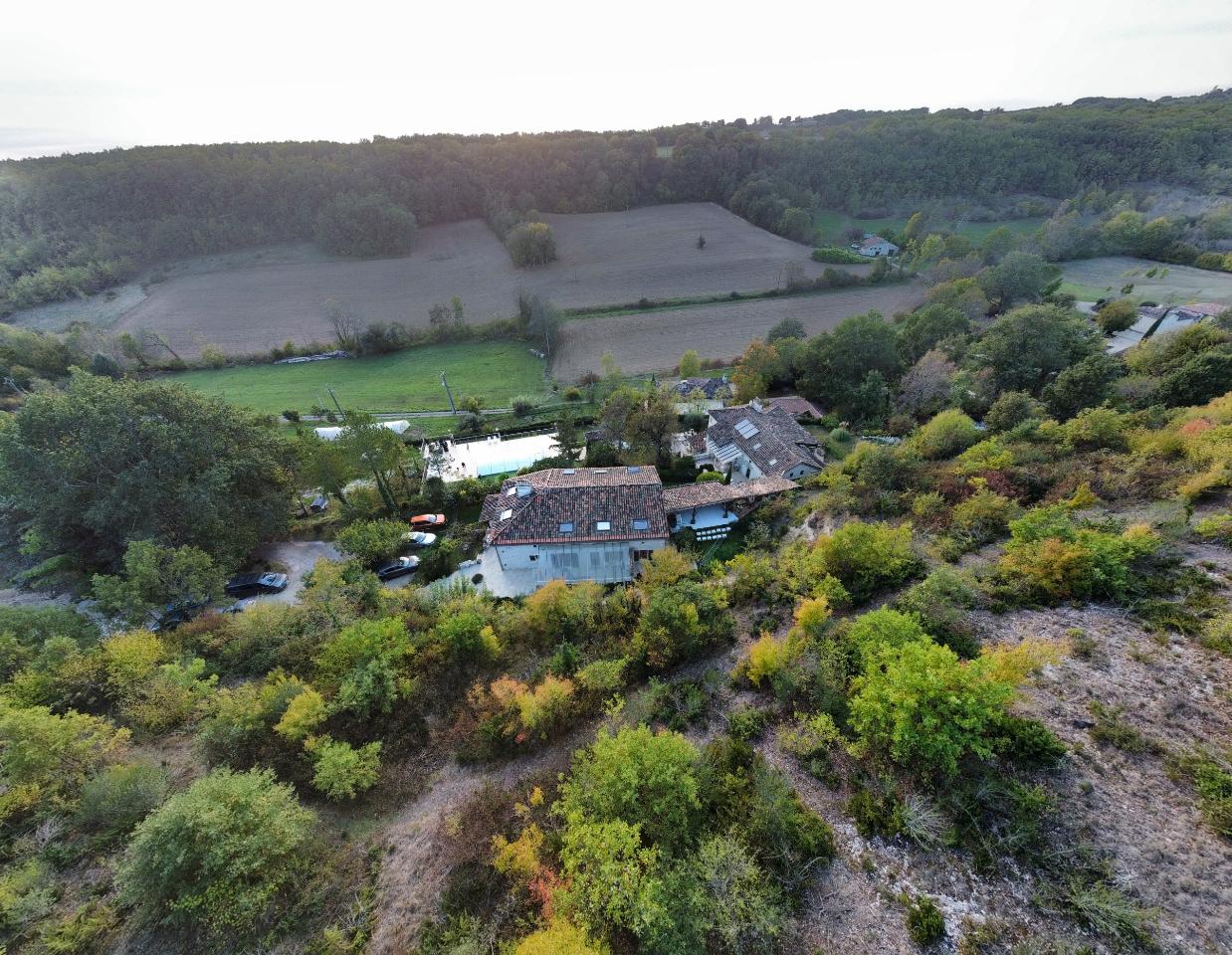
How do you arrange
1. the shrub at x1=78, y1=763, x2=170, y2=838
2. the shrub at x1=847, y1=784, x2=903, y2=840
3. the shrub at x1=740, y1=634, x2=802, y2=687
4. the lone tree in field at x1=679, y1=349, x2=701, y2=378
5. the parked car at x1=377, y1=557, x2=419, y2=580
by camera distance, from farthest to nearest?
the lone tree in field at x1=679, y1=349, x2=701, y2=378 → the parked car at x1=377, y1=557, x2=419, y2=580 → the shrub at x1=740, y1=634, x2=802, y2=687 → the shrub at x1=78, y1=763, x2=170, y2=838 → the shrub at x1=847, y1=784, x2=903, y2=840

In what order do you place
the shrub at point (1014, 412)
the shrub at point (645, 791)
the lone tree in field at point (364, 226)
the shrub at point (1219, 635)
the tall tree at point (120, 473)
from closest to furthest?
1. the shrub at point (645, 791)
2. the shrub at point (1219, 635)
3. the tall tree at point (120, 473)
4. the shrub at point (1014, 412)
5. the lone tree in field at point (364, 226)

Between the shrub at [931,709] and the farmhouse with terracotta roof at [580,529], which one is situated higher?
the shrub at [931,709]

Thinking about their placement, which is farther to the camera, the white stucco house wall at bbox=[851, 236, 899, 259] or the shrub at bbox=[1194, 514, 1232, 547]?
the white stucco house wall at bbox=[851, 236, 899, 259]

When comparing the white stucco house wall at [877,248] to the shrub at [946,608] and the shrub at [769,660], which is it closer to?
the shrub at [946,608]

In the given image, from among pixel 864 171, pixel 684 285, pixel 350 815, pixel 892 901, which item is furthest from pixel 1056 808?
pixel 864 171

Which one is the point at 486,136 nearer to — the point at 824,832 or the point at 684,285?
the point at 684,285

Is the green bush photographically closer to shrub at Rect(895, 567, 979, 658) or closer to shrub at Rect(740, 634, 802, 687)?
shrub at Rect(895, 567, 979, 658)

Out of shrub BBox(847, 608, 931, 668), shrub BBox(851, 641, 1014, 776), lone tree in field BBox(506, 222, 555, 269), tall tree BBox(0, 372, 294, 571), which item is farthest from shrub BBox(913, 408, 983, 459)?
lone tree in field BBox(506, 222, 555, 269)

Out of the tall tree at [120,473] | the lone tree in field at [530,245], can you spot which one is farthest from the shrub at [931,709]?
the lone tree in field at [530,245]
